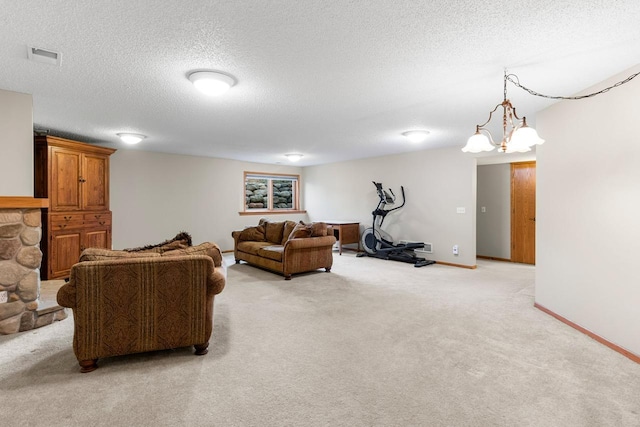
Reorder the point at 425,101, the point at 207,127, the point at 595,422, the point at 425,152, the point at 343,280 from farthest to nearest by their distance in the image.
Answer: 1. the point at 425,152
2. the point at 343,280
3. the point at 207,127
4. the point at 425,101
5. the point at 595,422

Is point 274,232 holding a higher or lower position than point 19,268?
higher

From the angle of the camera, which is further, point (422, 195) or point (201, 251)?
point (422, 195)

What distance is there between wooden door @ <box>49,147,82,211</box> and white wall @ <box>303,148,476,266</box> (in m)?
5.33

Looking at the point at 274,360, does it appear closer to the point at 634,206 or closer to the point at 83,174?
the point at 634,206

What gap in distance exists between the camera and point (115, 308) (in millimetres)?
2195

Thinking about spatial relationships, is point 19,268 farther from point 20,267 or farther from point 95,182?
point 95,182

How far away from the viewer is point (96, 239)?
16.6 ft

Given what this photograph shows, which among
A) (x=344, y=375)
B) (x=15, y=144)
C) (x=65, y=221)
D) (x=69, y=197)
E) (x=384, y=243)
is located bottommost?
(x=344, y=375)

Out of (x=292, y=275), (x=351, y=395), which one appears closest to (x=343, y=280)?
(x=292, y=275)

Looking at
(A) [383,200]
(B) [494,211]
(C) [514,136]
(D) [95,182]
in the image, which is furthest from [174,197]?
(B) [494,211]

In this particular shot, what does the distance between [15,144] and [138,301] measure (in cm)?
221

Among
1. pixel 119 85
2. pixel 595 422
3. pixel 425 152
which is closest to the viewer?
pixel 595 422

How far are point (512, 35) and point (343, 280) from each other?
362cm

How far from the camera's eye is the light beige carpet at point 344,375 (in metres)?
1.73
